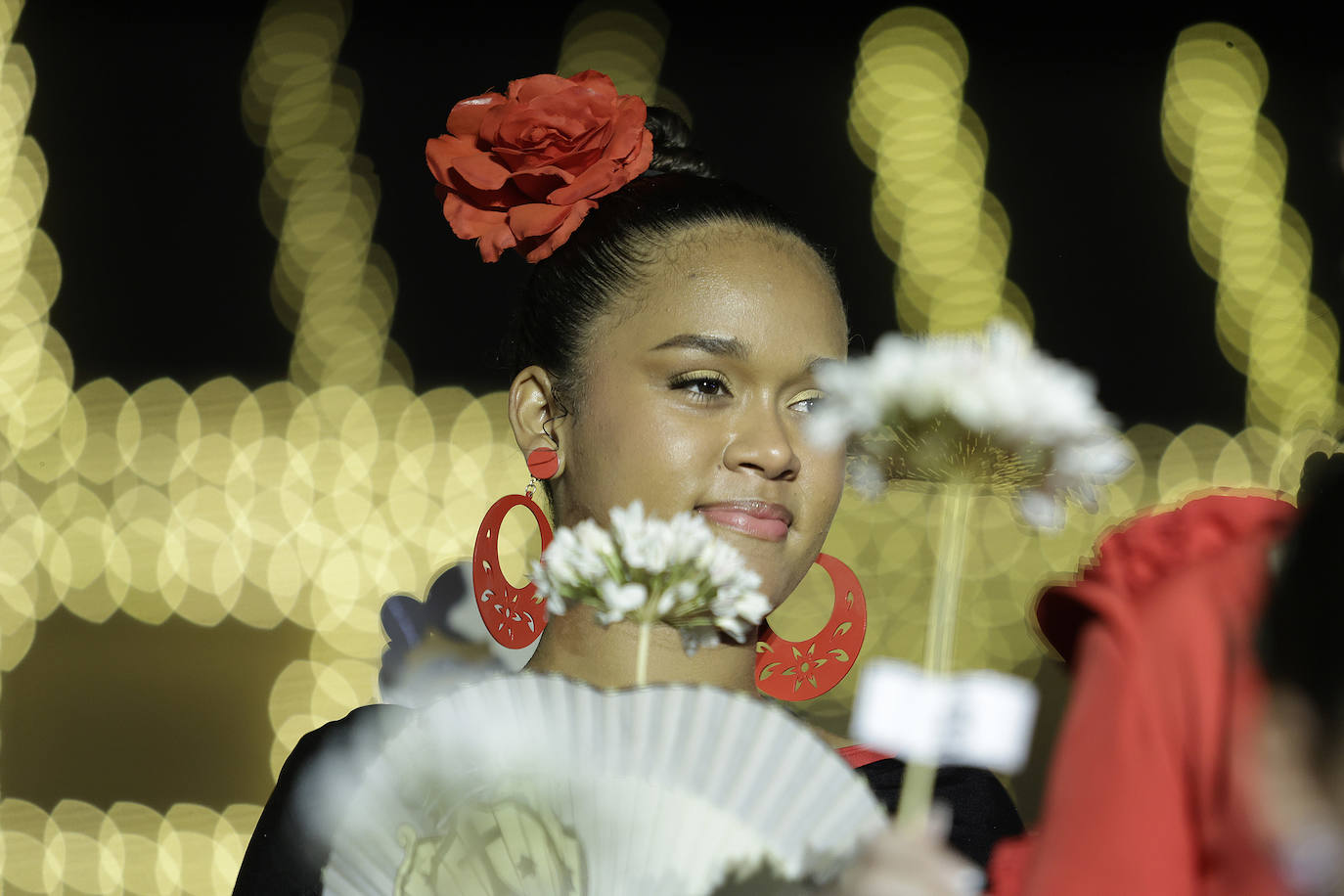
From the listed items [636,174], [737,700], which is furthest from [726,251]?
[737,700]

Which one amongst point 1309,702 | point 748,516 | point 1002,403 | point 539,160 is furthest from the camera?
point 539,160

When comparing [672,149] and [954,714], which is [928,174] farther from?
[954,714]

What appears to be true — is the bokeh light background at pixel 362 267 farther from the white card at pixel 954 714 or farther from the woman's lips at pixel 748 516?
the white card at pixel 954 714

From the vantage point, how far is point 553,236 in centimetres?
144

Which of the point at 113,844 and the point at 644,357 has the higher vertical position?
the point at 644,357

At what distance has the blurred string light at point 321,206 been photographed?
355 cm

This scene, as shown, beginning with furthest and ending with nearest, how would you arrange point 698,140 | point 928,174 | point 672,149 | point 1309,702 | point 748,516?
point 928,174 → point 698,140 → point 672,149 → point 748,516 → point 1309,702

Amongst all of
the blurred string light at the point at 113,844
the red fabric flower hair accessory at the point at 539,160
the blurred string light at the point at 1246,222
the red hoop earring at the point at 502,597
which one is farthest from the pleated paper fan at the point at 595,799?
the blurred string light at the point at 1246,222

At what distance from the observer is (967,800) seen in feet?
4.28

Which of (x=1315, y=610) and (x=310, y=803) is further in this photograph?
(x=310, y=803)

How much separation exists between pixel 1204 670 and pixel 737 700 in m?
0.28

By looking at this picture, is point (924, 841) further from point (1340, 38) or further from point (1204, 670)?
point (1340, 38)

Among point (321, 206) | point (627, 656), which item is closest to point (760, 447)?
point (627, 656)

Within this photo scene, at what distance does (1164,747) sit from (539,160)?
37.7 inches
